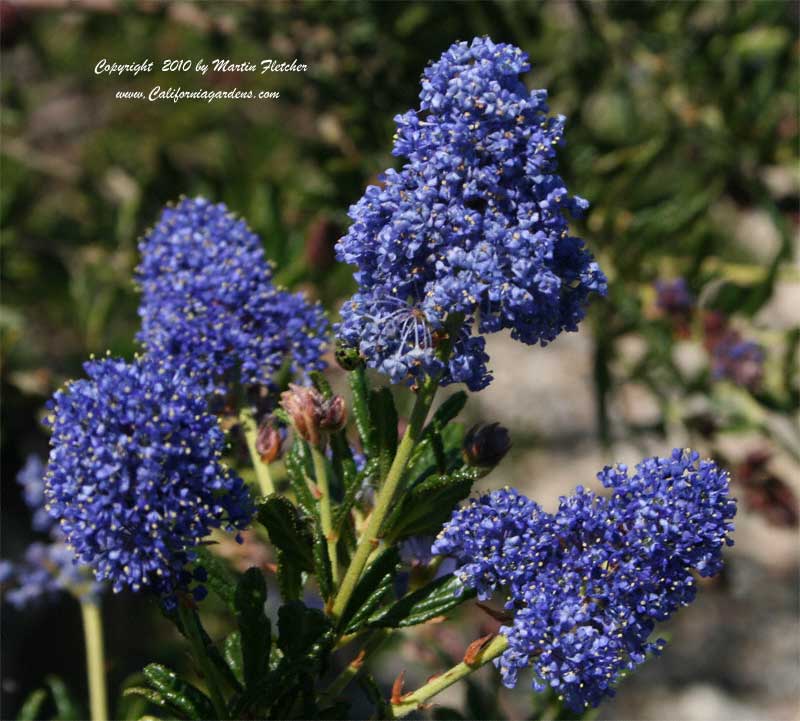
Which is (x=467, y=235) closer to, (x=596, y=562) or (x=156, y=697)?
(x=596, y=562)

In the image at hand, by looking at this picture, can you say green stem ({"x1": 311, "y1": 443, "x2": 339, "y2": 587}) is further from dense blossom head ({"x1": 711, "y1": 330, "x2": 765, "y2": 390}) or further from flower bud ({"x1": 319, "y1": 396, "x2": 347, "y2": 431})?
dense blossom head ({"x1": 711, "y1": 330, "x2": 765, "y2": 390})

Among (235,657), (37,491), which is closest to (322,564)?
(235,657)

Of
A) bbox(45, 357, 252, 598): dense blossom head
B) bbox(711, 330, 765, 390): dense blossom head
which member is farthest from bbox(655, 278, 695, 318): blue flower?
bbox(45, 357, 252, 598): dense blossom head

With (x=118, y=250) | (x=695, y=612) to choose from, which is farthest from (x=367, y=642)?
(x=695, y=612)

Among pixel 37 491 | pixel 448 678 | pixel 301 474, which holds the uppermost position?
pixel 37 491

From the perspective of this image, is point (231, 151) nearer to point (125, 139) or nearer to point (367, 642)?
point (125, 139)

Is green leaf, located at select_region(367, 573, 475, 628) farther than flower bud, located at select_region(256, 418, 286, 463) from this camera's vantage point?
No
